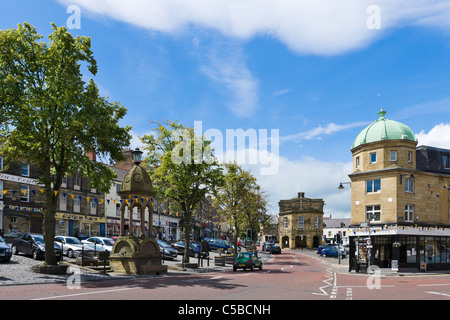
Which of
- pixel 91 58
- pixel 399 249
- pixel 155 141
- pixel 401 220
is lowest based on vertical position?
pixel 399 249

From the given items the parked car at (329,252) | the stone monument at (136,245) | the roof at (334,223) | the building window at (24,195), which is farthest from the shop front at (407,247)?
the roof at (334,223)

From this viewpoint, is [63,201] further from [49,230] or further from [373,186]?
[373,186]

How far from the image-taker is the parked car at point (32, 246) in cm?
2669

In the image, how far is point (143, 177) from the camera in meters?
25.4

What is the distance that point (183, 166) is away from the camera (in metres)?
31.8

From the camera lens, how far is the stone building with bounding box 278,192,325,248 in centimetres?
9212

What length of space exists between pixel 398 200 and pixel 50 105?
2906 centimetres

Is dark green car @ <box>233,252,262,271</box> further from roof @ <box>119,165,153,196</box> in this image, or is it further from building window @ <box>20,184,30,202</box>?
building window @ <box>20,184,30,202</box>

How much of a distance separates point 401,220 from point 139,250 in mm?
23558

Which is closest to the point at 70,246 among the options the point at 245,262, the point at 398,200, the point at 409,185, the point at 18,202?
the point at 245,262

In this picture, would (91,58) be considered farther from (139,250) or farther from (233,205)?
(233,205)

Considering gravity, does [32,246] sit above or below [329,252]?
above
